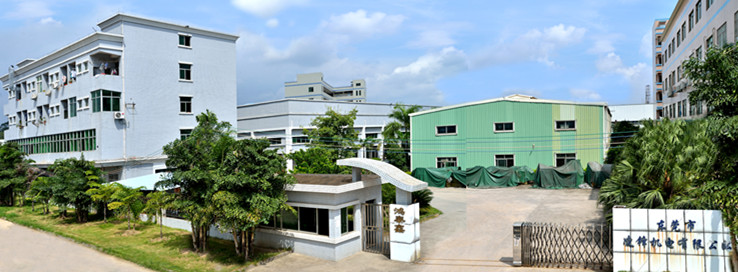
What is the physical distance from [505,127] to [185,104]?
73.9 feet

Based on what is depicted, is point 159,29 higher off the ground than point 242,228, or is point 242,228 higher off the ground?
point 159,29

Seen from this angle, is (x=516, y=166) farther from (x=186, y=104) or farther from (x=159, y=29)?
(x=159, y=29)

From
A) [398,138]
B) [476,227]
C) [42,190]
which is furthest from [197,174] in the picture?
[398,138]

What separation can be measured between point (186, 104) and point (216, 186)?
21.9 m

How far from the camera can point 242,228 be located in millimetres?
12039

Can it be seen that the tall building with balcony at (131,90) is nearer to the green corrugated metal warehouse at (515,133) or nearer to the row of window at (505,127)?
the row of window at (505,127)

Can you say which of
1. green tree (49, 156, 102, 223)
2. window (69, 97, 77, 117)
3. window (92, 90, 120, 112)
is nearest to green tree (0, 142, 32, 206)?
window (92, 90, 120, 112)

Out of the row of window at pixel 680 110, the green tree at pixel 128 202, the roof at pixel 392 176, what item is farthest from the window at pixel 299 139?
the roof at pixel 392 176

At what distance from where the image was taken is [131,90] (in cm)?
2892

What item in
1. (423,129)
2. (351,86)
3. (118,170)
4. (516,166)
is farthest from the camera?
(351,86)

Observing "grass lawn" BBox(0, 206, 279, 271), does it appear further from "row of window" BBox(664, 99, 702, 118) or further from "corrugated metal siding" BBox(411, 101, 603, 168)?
"row of window" BBox(664, 99, 702, 118)

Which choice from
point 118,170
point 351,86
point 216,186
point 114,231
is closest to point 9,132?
point 118,170

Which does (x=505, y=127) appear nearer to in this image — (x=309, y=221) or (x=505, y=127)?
(x=505, y=127)

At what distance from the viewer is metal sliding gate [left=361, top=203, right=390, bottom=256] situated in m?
13.7
